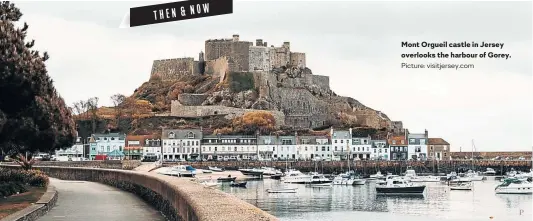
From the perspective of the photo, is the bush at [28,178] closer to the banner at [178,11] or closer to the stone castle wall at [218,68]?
the banner at [178,11]

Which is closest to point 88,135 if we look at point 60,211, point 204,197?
point 60,211

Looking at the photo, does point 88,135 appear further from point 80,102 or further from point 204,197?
point 204,197

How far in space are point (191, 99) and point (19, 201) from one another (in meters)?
131

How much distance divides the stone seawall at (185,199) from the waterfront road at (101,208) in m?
0.50

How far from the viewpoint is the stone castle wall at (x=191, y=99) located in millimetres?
157125

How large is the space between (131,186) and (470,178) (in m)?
66.3

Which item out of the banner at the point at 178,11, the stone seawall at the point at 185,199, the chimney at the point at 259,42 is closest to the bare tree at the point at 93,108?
the chimney at the point at 259,42

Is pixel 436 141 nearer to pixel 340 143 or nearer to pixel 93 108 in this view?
pixel 340 143

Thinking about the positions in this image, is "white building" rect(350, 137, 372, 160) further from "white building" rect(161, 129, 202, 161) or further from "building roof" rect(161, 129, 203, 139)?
"white building" rect(161, 129, 202, 161)

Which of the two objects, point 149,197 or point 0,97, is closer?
point 0,97

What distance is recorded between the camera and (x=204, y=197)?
18.7 m

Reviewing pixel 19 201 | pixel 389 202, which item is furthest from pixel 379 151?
pixel 19 201

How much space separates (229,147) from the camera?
129500 mm

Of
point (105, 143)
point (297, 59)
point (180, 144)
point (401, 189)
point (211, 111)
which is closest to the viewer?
point (401, 189)
